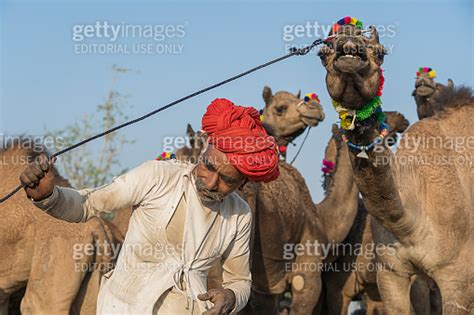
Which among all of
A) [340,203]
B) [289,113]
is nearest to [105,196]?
[340,203]

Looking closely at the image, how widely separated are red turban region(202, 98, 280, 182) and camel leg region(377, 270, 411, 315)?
333 centimetres

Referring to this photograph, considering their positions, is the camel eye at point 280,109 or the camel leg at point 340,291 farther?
the camel eye at point 280,109

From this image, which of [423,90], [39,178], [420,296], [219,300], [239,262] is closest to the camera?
[39,178]

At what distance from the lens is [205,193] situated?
4.39m

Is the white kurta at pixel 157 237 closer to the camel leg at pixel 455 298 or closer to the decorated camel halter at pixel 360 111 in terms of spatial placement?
the decorated camel halter at pixel 360 111

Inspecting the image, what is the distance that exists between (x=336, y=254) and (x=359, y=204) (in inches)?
43.3

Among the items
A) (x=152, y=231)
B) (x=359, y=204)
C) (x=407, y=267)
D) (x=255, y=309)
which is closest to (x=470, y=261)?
(x=407, y=267)

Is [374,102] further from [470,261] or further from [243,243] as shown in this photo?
[470,261]

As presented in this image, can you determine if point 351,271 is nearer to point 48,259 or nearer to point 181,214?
point 48,259

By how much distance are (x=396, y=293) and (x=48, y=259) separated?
10.7 ft

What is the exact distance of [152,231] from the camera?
440cm

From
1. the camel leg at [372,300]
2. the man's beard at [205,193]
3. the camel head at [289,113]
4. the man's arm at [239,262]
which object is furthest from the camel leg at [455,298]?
the camel head at [289,113]

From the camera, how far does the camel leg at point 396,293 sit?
24.4 ft

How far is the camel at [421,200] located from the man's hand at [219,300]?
179cm
